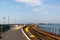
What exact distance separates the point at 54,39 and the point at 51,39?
62 cm

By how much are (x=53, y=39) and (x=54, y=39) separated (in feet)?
1.61

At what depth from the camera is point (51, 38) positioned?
24.3 meters

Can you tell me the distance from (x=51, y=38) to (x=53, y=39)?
2.67 ft

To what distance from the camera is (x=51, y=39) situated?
2359cm

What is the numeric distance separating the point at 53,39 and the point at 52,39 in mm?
310

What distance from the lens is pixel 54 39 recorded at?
2305 cm

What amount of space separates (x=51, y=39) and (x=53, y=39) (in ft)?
0.79

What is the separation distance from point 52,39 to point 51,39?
0.91 ft

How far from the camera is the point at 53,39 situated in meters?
23.5

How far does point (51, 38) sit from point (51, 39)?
741mm
